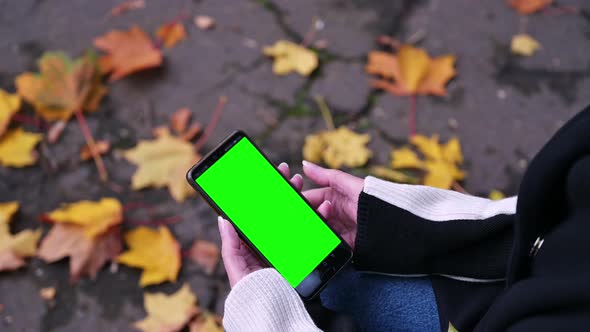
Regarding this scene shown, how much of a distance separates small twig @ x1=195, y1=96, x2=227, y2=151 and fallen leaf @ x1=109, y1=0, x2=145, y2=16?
495 millimetres

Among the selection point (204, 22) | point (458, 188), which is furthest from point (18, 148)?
point (458, 188)

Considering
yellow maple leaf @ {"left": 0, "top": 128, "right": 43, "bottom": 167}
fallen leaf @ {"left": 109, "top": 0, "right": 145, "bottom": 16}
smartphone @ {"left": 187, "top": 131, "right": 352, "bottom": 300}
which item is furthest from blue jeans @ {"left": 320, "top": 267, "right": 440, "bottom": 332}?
fallen leaf @ {"left": 109, "top": 0, "right": 145, "bottom": 16}

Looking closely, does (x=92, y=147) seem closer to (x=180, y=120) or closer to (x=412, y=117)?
(x=180, y=120)

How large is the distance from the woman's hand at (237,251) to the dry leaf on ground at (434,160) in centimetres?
Answer: 53

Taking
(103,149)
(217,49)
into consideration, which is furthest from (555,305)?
(217,49)

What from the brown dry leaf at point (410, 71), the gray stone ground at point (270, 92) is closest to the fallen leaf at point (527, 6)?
the gray stone ground at point (270, 92)

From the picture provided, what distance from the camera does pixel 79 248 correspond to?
137cm

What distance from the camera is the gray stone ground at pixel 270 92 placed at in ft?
4.83

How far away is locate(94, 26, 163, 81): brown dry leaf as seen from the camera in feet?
5.47

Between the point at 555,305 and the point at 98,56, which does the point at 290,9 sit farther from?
the point at 555,305

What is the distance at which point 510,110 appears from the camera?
5.66 ft

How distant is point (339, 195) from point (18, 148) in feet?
3.20

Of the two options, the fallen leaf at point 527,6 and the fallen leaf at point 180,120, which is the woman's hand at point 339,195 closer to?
the fallen leaf at point 180,120

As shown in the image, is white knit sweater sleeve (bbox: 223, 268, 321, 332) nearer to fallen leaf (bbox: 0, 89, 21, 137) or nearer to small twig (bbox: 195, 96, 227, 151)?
small twig (bbox: 195, 96, 227, 151)
